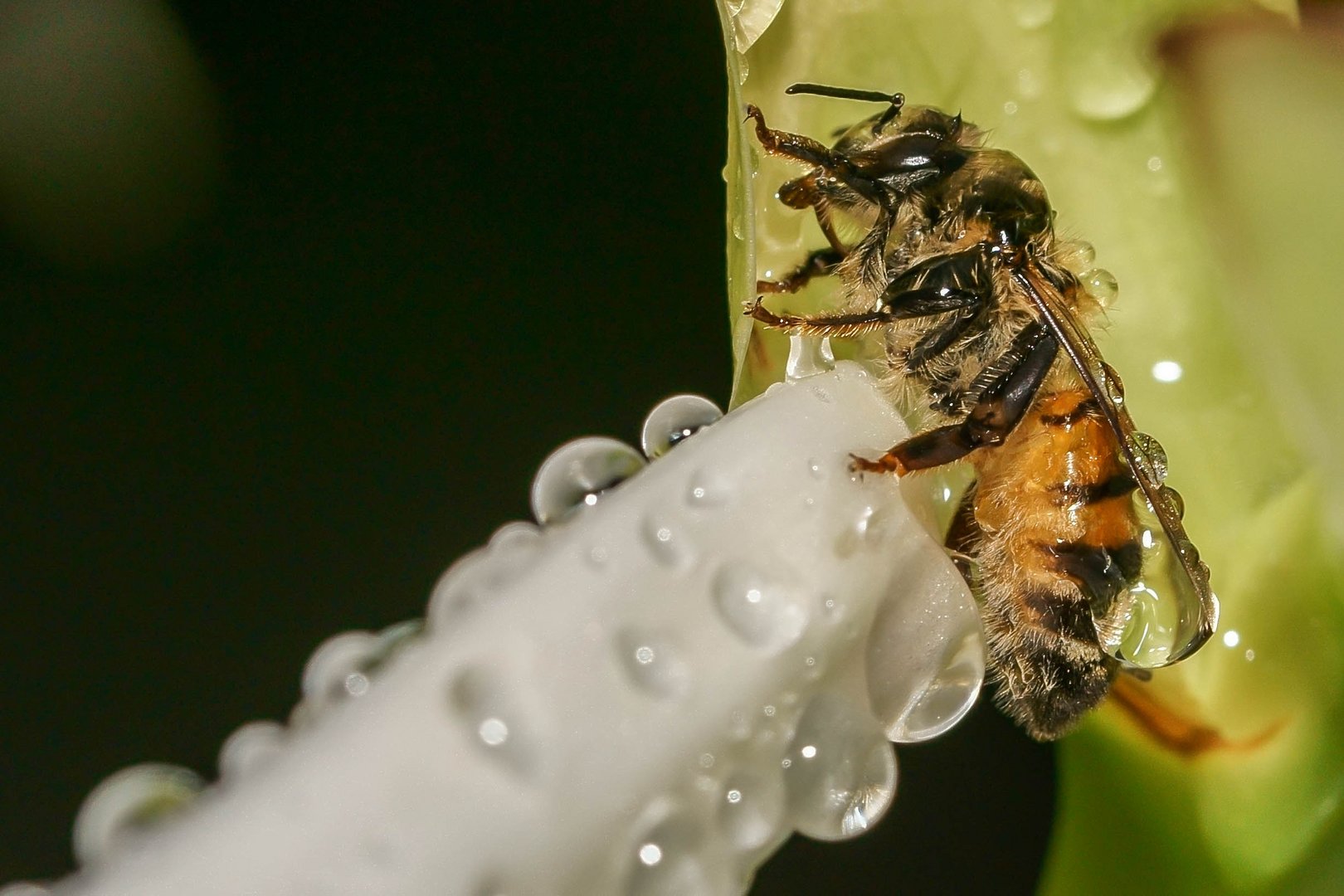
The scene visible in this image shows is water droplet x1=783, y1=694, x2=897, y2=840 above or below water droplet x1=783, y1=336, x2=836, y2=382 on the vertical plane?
below

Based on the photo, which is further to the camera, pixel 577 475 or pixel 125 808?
pixel 577 475

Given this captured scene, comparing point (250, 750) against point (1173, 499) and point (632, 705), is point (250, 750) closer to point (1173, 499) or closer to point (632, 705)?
point (632, 705)

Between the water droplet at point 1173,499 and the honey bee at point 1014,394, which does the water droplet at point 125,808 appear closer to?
the honey bee at point 1014,394

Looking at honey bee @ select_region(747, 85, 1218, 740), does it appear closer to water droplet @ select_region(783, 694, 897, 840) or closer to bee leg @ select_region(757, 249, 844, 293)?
bee leg @ select_region(757, 249, 844, 293)

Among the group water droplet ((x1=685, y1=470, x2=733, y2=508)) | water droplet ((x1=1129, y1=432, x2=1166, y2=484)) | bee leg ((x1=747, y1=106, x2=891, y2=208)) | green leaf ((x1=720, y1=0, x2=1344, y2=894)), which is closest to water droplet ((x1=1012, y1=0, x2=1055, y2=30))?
green leaf ((x1=720, y1=0, x2=1344, y2=894))

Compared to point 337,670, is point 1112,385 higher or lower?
lower

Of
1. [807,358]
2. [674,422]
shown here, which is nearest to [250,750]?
[674,422]

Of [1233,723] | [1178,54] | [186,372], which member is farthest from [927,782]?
[186,372]
